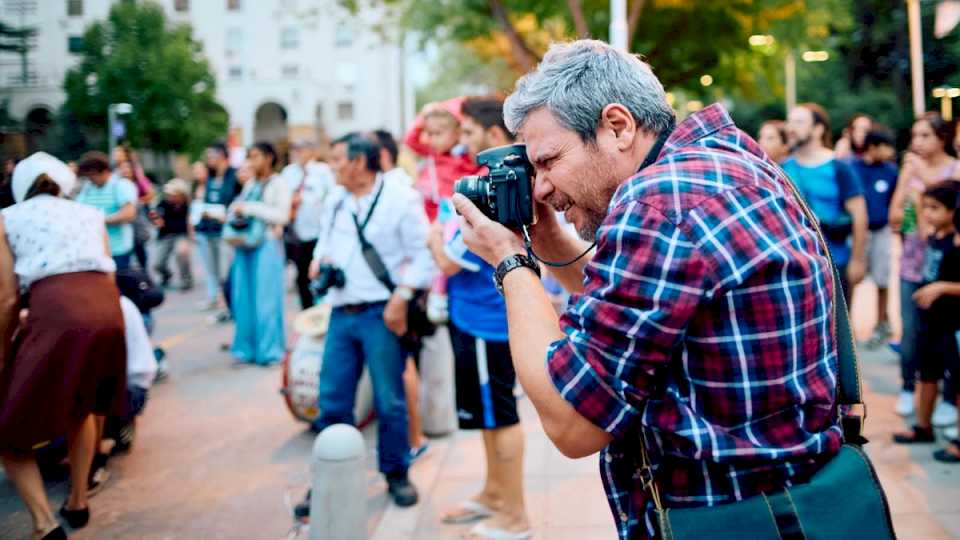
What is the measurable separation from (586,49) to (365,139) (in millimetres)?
3201

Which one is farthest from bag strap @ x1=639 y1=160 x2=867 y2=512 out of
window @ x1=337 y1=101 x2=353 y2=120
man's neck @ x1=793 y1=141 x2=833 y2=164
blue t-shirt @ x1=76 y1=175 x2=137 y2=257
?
window @ x1=337 y1=101 x2=353 y2=120

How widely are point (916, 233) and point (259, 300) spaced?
5440mm

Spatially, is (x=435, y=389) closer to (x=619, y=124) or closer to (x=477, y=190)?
(x=477, y=190)

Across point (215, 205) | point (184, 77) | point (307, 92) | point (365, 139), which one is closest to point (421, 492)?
point (365, 139)

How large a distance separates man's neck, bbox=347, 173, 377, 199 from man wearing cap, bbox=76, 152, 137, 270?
413cm

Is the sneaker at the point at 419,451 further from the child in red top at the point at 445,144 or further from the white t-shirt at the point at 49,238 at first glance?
the white t-shirt at the point at 49,238

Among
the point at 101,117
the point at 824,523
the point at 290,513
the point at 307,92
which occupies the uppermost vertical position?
the point at 307,92

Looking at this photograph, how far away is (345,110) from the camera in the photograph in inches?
2288

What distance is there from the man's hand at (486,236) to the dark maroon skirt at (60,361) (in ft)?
9.09

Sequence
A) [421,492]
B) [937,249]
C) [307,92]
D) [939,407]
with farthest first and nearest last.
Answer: [307,92]
[939,407]
[937,249]
[421,492]

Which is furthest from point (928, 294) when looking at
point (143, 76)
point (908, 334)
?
point (143, 76)

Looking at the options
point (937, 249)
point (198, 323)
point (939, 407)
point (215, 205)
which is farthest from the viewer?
point (198, 323)

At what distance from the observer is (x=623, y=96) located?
1.79m

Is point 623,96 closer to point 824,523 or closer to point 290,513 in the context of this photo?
point 824,523
